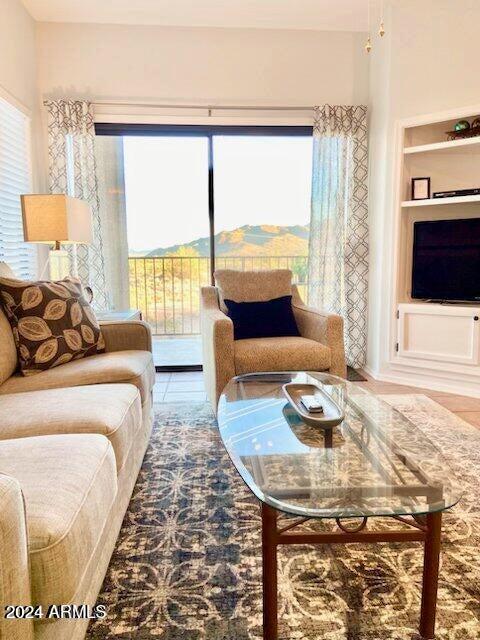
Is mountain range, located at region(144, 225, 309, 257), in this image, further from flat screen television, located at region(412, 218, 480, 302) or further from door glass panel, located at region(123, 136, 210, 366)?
flat screen television, located at region(412, 218, 480, 302)

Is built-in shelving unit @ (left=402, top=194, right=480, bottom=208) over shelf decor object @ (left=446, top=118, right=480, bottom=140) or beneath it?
beneath

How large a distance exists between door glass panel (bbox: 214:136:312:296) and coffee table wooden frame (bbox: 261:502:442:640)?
10.5ft

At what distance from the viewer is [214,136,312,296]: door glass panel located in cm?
403

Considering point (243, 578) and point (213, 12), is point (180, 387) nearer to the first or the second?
point (243, 578)

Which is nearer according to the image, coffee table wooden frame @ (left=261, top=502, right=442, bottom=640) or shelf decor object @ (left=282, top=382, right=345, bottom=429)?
coffee table wooden frame @ (left=261, top=502, right=442, bottom=640)

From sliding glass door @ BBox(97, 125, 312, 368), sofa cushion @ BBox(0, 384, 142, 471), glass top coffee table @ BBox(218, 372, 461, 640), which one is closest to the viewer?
glass top coffee table @ BBox(218, 372, 461, 640)

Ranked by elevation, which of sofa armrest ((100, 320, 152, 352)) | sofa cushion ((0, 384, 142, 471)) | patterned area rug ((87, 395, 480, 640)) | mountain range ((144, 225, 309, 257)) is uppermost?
mountain range ((144, 225, 309, 257))

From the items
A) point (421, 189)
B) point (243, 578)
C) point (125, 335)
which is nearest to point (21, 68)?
point (125, 335)

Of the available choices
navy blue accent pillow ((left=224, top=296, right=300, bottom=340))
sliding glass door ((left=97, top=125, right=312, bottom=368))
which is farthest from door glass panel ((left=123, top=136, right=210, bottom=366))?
navy blue accent pillow ((left=224, top=296, right=300, bottom=340))

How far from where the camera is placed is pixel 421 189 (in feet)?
11.5

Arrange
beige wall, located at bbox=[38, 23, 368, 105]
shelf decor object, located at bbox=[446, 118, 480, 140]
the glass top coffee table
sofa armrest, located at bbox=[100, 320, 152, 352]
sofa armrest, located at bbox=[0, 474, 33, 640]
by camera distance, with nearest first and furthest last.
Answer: sofa armrest, located at bbox=[0, 474, 33, 640]
the glass top coffee table
sofa armrest, located at bbox=[100, 320, 152, 352]
shelf decor object, located at bbox=[446, 118, 480, 140]
beige wall, located at bbox=[38, 23, 368, 105]

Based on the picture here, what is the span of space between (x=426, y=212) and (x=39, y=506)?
11.6 feet

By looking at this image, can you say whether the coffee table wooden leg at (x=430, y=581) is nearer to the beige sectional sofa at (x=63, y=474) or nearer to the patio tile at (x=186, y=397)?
the beige sectional sofa at (x=63, y=474)

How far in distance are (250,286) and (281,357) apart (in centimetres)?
74
